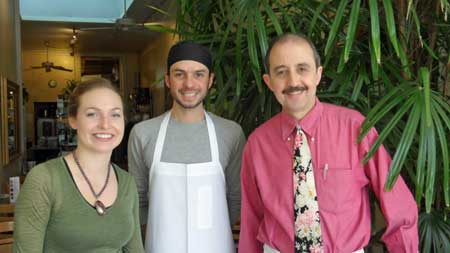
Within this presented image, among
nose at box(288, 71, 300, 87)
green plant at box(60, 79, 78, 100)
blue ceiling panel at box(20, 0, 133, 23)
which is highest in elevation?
blue ceiling panel at box(20, 0, 133, 23)

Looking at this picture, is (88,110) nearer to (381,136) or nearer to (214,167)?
(214,167)

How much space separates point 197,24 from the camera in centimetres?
232

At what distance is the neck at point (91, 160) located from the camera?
1.36 meters

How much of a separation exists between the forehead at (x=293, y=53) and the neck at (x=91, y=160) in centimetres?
58

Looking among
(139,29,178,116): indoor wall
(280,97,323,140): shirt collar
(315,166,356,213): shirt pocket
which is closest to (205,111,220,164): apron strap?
(280,97,323,140): shirt collar

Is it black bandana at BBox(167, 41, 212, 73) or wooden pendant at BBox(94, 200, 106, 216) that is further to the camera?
black bandana at BBox(167, 41, 212, 73)

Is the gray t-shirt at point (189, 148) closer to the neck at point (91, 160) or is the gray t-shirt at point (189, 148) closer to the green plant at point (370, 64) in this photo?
the green plant at point (370, 64)

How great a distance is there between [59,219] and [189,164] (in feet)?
2.13

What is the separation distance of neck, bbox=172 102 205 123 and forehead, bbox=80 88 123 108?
52cm

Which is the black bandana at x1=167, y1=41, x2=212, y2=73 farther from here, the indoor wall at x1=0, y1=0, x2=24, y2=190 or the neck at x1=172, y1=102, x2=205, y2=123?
the indoor wall at x1=0, y1=0, x2=24, y2=190

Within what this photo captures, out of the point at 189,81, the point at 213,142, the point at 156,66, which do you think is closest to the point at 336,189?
the point at 213,142

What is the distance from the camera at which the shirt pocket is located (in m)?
1.42

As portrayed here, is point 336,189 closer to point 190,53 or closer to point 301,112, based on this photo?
point 301,112

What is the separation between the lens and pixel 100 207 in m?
1.31
